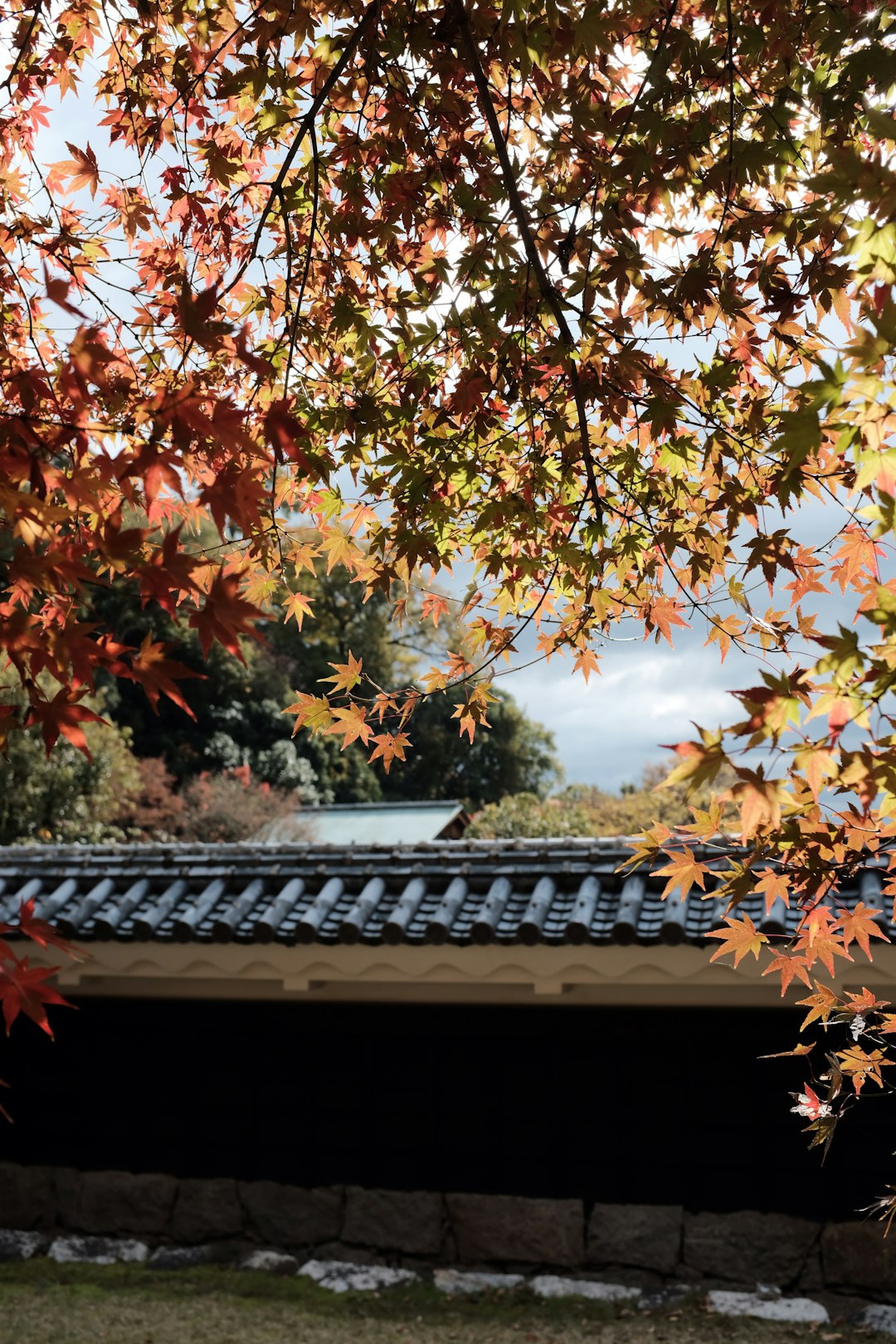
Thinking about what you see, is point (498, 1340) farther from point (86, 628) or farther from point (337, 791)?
point (337, 791)

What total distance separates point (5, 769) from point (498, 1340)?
12.8 m

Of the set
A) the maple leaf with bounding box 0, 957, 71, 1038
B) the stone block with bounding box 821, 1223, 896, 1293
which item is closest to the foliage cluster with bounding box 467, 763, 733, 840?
the stone block with bounding box 821, 1223, 896, 1293

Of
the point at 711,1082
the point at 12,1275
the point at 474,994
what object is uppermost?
the point at 474,994

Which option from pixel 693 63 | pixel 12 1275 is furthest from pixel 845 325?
pixel 12 1275

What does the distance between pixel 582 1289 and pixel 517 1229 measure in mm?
404

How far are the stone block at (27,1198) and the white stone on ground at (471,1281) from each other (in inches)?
90.0

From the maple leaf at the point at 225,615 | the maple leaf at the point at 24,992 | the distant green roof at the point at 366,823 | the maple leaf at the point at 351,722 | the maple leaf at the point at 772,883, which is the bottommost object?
the maple leaf at the point at 24,992

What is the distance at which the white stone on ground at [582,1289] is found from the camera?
523 centimetres

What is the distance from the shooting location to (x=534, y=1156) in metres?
5.62

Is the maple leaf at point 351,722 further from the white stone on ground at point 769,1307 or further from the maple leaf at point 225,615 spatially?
the white stone on ground at point 769,1307

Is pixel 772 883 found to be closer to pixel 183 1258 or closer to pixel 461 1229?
pixel 461 1229

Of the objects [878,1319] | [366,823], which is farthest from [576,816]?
[878,1319]

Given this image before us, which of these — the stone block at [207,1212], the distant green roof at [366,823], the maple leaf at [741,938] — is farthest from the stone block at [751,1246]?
the distant green roof at [366,823]

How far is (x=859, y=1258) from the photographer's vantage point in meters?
5.17
